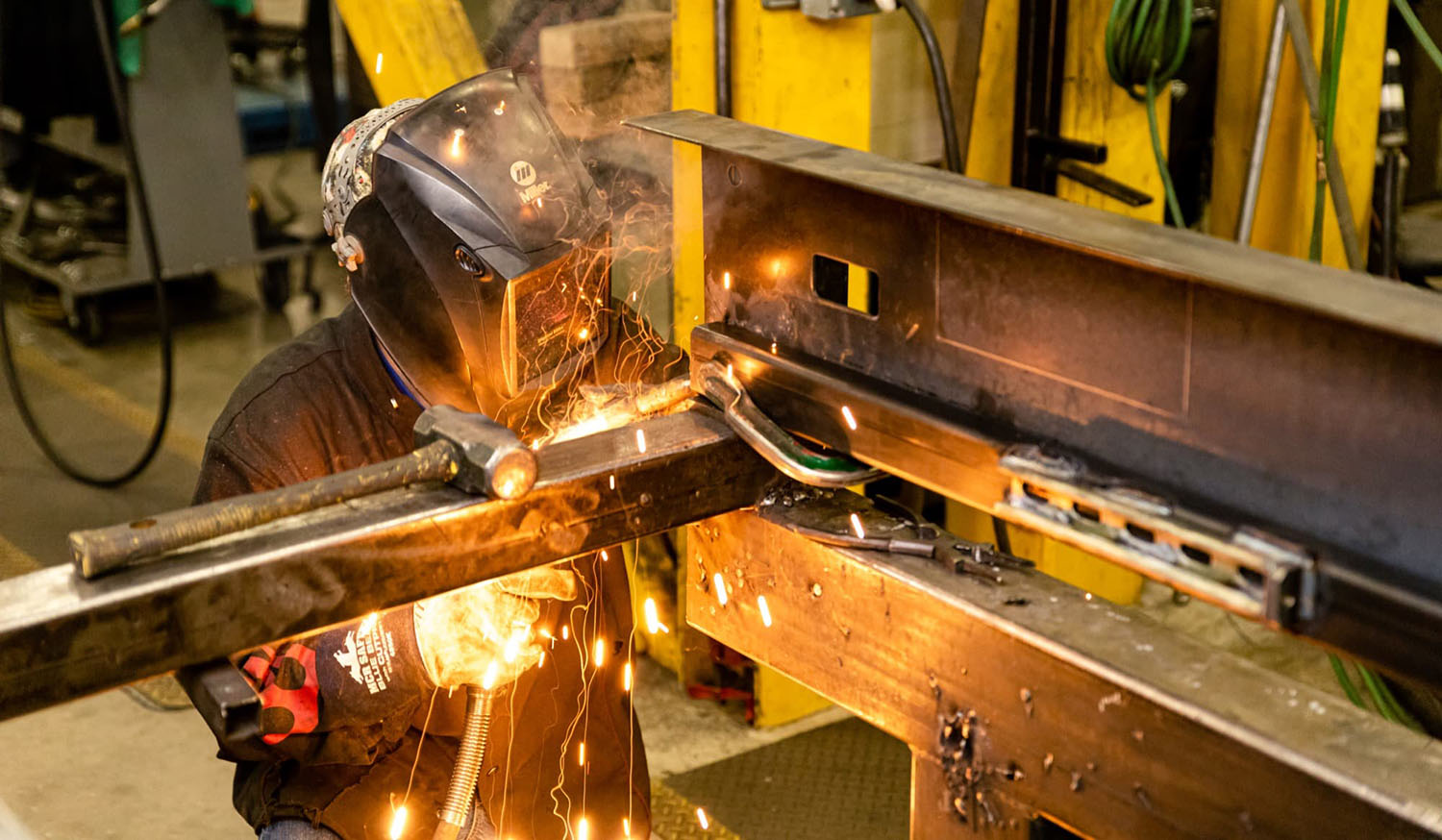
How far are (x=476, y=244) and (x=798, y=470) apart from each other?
629mm

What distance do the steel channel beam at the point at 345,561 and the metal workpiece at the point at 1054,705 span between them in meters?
0.13

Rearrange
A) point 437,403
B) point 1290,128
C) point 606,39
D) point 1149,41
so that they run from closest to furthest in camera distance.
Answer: point 437,403
point 1149,41
point 606,39
point 1290,128

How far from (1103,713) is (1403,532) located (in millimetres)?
310

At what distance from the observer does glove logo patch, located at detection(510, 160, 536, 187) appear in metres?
2.05

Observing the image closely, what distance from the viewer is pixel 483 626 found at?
1.87 m

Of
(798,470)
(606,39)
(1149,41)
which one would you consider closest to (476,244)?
(798,470)

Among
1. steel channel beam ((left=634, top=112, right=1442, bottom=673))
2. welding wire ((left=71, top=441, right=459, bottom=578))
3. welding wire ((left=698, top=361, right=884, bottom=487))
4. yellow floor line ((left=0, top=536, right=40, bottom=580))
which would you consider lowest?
yellow floor line ((left=0, top=536, right=40, bottom=580))

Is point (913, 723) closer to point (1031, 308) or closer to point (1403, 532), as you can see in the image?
point (1031, 308)

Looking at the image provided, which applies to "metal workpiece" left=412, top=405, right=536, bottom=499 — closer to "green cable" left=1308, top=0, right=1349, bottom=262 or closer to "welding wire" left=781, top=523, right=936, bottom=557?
"welding wire" left=781, top=523, right=936, bottom=557

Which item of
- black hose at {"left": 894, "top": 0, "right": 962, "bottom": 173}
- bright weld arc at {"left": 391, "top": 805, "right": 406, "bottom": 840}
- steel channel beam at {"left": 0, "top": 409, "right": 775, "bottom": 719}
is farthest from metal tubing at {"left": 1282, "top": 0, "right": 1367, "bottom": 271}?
bright weld arc at {"left": 391, "top": 805, "right": 406, "bottom": 840}

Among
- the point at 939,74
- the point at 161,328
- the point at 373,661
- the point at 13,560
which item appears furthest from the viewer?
the point at 161,328

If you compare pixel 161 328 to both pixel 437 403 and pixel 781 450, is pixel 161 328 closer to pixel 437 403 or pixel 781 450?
pixel 437 403

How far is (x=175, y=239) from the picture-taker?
20.7 ft

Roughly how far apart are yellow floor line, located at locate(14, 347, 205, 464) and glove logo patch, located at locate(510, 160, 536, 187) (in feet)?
12.1
